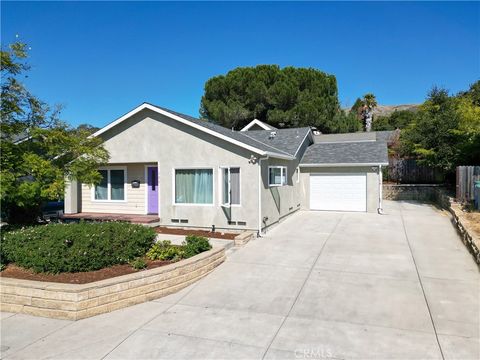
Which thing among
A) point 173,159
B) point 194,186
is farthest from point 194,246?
point 173,159

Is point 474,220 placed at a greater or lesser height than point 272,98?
lesser

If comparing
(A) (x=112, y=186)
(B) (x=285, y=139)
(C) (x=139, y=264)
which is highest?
(B) (x=285, y=139)

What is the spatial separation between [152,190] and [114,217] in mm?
1822

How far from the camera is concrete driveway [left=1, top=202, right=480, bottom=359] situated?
14.3 feet

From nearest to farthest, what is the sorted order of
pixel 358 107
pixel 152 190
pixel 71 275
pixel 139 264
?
pixel 71 275
pixel 139 264
pixel 152 190
pixel 358 107

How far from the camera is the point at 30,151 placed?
26.6 ft

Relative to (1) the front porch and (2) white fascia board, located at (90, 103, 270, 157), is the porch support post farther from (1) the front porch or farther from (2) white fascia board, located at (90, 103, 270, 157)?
(2) white fascia board, located at (90, 103, 270, 157)

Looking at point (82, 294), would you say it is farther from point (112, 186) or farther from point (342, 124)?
point (342, 124)

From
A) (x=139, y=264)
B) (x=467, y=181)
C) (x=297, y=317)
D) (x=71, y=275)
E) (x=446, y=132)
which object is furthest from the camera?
(x=446, y=132)

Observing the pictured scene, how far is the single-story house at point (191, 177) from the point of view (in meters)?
11.7

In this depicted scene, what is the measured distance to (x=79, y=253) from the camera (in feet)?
21.1

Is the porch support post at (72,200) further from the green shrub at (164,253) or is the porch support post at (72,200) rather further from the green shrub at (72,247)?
the green shrub at (164,253)

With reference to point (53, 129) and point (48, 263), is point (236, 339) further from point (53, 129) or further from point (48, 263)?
point (53, 129)

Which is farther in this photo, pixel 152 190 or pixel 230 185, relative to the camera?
pixel 152 190
